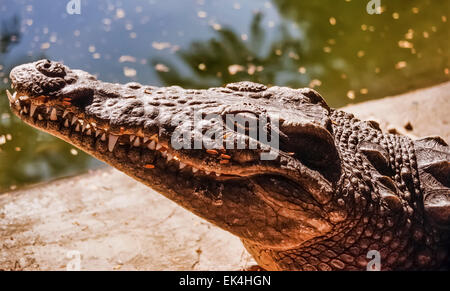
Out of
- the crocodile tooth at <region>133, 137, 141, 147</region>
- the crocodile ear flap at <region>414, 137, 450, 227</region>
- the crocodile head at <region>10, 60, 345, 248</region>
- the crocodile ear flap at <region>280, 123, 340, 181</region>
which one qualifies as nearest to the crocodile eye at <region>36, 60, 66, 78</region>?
the crocodile head at <region>10, 60, 345, 248</region>

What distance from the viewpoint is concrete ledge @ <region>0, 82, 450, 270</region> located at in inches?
111

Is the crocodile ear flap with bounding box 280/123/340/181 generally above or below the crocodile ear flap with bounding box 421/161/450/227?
above

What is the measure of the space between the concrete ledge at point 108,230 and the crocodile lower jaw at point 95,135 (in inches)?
45.1

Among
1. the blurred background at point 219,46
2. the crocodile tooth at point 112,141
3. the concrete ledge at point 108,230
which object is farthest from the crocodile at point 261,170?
the blurred background at point 219,46

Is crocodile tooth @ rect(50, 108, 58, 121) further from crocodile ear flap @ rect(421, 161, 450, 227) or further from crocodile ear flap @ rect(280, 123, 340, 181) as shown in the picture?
crocodile ear flap @ rect(421, 161, 450, 227)

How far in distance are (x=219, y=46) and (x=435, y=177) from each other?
18.4ft

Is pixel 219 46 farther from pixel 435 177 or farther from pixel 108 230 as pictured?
pixel 435 177

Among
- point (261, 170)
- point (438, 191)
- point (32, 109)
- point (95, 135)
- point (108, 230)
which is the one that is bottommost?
point (108, 230)

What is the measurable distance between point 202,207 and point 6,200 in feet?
8.14

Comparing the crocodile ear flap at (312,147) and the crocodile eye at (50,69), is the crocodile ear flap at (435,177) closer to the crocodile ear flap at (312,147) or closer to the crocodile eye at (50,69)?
the crocodile ear flap at (312,147)

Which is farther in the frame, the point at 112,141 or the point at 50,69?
the point at 50,69

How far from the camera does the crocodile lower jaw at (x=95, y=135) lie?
1.92 meters

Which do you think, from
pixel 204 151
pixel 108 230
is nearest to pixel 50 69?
pixel 204 151

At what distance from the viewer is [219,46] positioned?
7.23 metres
